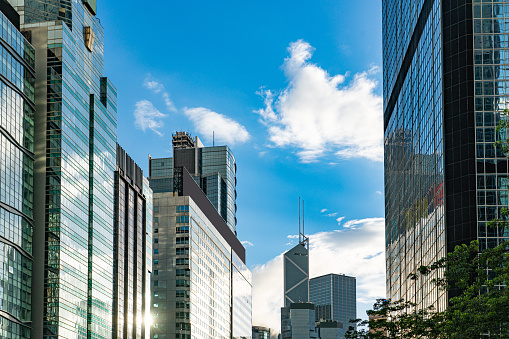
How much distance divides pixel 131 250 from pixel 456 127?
6869cm

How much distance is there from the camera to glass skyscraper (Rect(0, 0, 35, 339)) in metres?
96.5

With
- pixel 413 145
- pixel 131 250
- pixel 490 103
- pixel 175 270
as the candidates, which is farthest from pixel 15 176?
pixel 175 270

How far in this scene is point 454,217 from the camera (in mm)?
105875

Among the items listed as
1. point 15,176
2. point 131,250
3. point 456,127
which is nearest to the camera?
point 15,176

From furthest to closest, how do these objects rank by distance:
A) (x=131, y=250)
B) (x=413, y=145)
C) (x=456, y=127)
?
(x=131, y=250) → (x=413, y=145) → (x=456, y=127)

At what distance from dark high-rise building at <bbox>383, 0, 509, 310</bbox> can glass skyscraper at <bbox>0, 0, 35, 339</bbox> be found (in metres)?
55.7

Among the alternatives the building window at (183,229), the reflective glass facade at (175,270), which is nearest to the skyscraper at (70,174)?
the reflective glass facade at (175,270)

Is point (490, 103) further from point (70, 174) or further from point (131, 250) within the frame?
point (131, 250)

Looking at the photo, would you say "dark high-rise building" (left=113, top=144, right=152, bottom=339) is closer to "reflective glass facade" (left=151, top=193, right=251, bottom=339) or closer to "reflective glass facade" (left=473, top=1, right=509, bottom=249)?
"reflective glass facade" (left=151, top=193, right=251, bottom=339)

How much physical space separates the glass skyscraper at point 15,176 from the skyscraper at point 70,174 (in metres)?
1.73

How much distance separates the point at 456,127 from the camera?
108 meters

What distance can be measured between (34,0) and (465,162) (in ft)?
229

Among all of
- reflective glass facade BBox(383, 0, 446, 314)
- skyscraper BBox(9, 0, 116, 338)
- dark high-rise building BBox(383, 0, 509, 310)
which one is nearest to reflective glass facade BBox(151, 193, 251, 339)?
reflective glass facade BBox(383, 0, 446, 314)

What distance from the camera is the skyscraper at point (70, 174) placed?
351 feet
